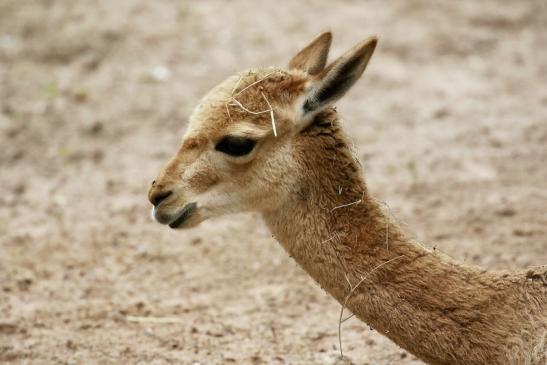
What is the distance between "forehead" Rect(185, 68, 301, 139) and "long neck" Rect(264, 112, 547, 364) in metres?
0.27

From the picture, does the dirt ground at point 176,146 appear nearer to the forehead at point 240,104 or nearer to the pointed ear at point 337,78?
the pointed ear at point 337,78

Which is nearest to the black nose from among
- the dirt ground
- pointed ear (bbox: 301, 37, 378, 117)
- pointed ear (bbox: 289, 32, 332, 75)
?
pointed ear (bbox: 301, 37, 378, 117)

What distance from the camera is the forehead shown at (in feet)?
13.0

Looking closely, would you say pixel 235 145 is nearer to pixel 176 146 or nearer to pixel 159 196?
pixel 159 196

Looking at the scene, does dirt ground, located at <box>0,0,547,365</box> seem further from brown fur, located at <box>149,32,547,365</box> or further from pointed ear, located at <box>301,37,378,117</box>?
pointed ear, located at <box>301,37,378,117</box>

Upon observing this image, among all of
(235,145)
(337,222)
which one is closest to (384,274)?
(337,222)

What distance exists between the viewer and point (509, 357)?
360 cm

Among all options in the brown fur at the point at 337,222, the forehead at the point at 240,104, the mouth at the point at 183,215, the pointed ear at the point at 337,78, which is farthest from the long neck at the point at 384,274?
the mouth at the point at 183,215

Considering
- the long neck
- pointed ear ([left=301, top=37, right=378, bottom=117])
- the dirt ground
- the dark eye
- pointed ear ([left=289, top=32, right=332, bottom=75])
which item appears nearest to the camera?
the long neck

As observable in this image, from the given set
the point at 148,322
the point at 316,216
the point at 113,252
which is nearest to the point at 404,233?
the point at 316,216

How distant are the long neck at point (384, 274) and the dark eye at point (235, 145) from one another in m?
0.28

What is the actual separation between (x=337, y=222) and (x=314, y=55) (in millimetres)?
1069

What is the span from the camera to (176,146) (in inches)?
303

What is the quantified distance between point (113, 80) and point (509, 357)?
20.1 feet
